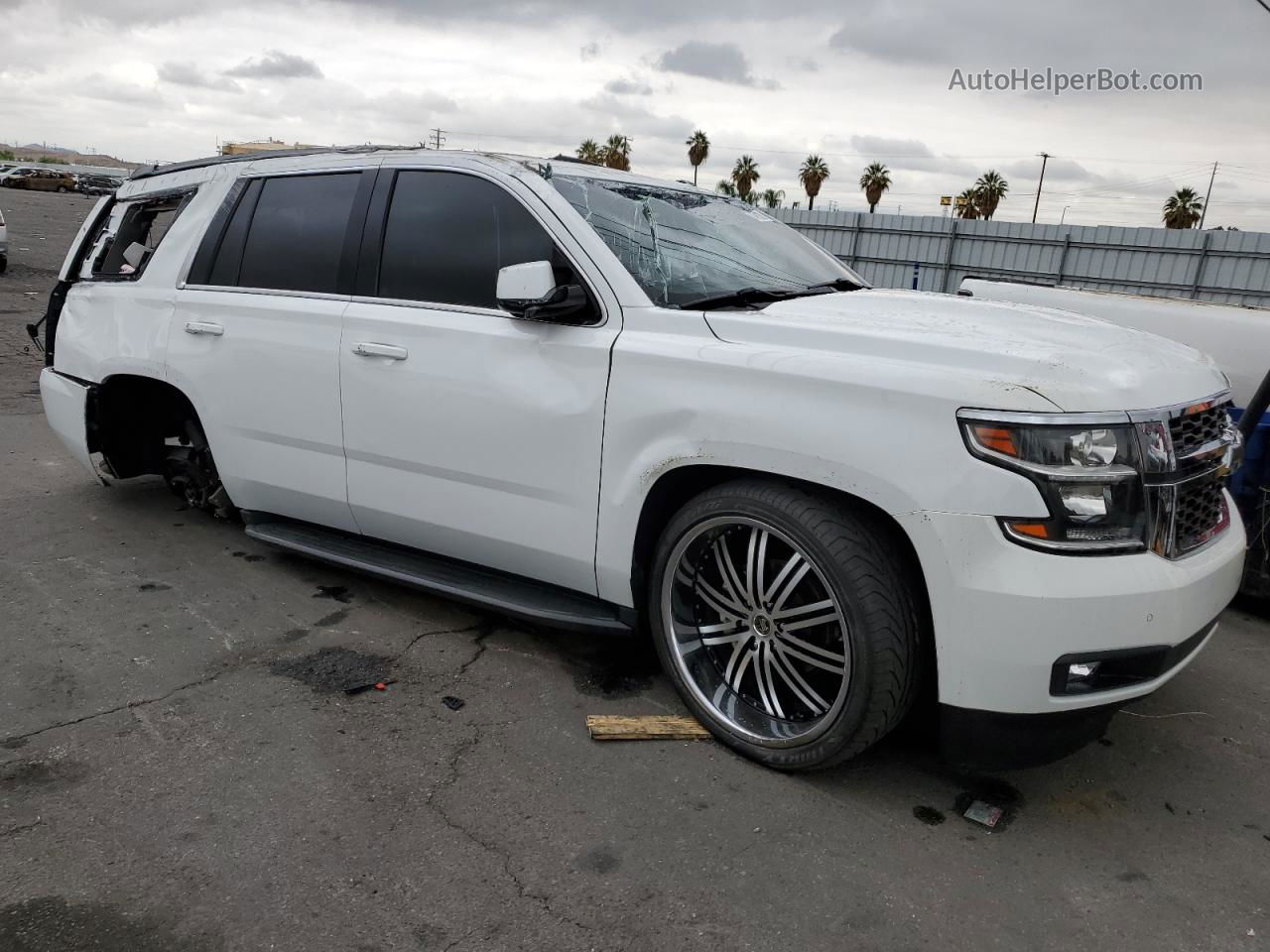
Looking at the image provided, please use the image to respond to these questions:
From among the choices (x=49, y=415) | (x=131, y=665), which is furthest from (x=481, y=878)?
(x=49, y=415)

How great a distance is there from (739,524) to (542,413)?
2.60 feet

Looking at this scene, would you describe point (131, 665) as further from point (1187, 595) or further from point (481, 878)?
point (1187, 595)

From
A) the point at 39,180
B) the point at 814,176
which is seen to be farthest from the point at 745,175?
the point at 39,180

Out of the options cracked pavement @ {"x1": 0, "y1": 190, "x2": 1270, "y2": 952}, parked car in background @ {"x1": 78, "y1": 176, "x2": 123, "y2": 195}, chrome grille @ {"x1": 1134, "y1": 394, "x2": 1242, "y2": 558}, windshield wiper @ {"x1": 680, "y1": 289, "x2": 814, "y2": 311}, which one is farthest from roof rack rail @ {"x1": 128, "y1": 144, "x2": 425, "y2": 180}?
parked car in background @ {"x1": 78, "y1": 176, "x2": 123, "y2": 195}

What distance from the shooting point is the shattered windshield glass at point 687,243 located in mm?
3305

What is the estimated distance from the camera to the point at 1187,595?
254cm

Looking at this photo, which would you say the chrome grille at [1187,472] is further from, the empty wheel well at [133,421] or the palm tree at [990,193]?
the palm tree at [990,193]

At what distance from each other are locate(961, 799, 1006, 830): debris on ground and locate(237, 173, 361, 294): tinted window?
3.02 metres

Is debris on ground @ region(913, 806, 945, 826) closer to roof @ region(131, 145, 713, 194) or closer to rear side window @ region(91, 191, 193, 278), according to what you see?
roof @ region(131, 145, 713, 194)

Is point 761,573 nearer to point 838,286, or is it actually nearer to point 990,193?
point 838,286

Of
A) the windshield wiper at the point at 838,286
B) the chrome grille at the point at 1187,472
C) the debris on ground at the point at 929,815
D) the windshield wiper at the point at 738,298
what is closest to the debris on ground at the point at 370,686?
the windshield wiper at the point at 738,298

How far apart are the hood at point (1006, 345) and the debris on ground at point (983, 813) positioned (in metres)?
1.24

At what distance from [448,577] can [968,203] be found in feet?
207

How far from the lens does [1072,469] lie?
7.89 ft
